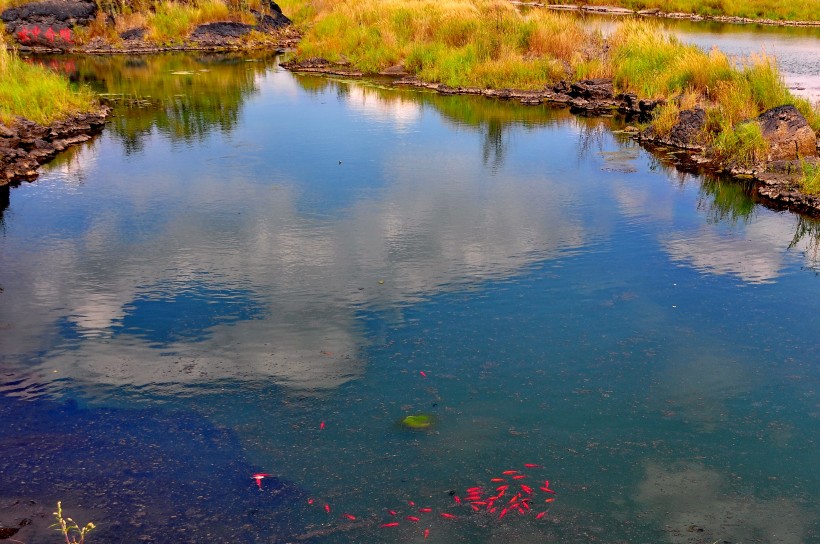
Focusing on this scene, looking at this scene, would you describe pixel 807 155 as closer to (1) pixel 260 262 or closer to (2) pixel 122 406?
(1) pixel 260 262

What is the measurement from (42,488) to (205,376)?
1527mm

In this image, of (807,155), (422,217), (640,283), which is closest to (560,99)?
(807,155)

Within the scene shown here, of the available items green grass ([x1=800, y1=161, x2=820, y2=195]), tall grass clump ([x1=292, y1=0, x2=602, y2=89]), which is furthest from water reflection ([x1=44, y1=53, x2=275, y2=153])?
green grass ([x1=800, y1=161, x2=820, y2=195])

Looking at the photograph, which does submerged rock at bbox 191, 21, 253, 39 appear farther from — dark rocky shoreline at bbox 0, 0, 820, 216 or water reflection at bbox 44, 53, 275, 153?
water reflection at bbox 44, 53, 275, 153

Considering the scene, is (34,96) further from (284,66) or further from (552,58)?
(552,58)

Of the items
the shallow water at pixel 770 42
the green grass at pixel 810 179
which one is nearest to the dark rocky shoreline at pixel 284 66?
the green grass at pixel 810 179

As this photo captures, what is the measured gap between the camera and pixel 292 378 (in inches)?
226

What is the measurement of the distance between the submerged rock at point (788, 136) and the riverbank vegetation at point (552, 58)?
0.18 metres

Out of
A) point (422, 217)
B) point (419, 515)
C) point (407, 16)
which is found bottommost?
point (419, 515)

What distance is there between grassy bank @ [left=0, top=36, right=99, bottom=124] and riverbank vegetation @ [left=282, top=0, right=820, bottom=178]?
901 cm

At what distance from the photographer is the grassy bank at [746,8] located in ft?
122

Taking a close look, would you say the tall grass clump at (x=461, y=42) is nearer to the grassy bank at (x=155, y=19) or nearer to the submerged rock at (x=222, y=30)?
the submerged rock at (x=222, y=30)

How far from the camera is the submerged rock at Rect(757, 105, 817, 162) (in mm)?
11500

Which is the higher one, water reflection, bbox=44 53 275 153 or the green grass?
water reflection, bbox=44 53 275 153
